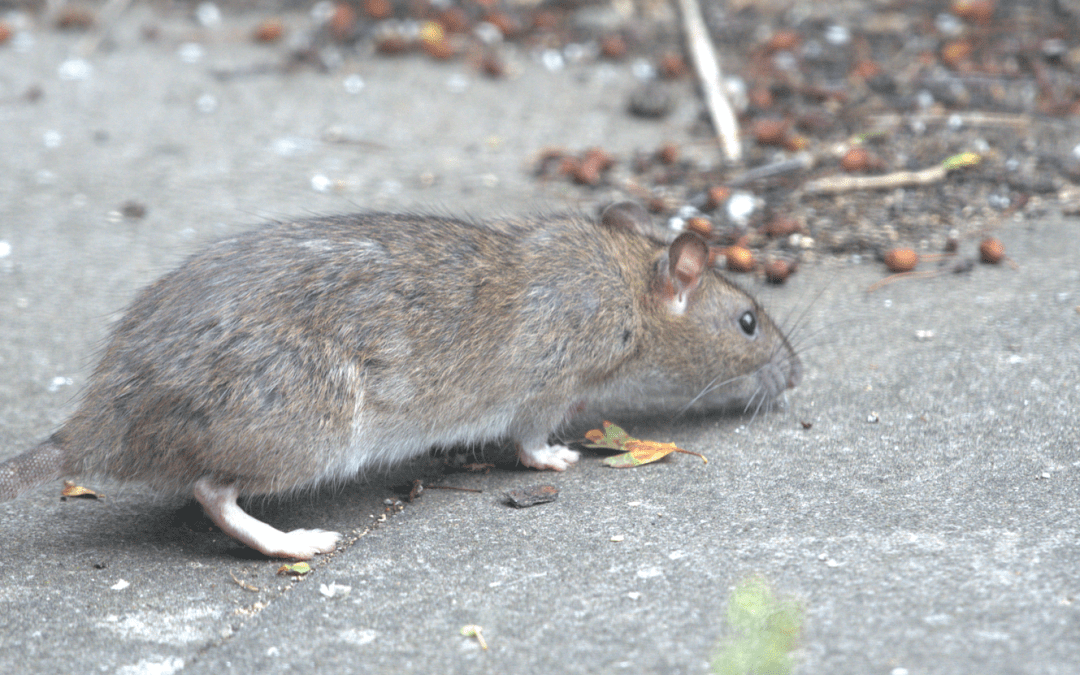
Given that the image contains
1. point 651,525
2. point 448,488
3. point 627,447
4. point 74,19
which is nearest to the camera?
point 651,525

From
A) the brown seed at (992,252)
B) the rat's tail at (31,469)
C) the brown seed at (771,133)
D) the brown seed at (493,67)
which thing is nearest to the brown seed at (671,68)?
the brown seed at (493,67)

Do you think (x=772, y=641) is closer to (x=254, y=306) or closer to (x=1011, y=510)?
(x=1011, y=510)

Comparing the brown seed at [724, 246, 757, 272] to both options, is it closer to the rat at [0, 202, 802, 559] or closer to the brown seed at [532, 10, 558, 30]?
the rat at [0, 202, 802, 559]

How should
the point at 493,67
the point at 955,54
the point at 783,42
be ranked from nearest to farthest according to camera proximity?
the point at 955,54, the point at 783,42, the point at 493,67

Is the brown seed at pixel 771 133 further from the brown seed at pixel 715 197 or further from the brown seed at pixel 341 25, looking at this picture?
the brown seed at pixel 341 25

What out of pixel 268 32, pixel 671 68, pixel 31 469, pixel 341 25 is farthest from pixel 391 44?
pixel 31 469

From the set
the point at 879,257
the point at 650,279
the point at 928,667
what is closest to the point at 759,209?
the point at 879,257

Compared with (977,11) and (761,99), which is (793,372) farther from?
(977,11)
